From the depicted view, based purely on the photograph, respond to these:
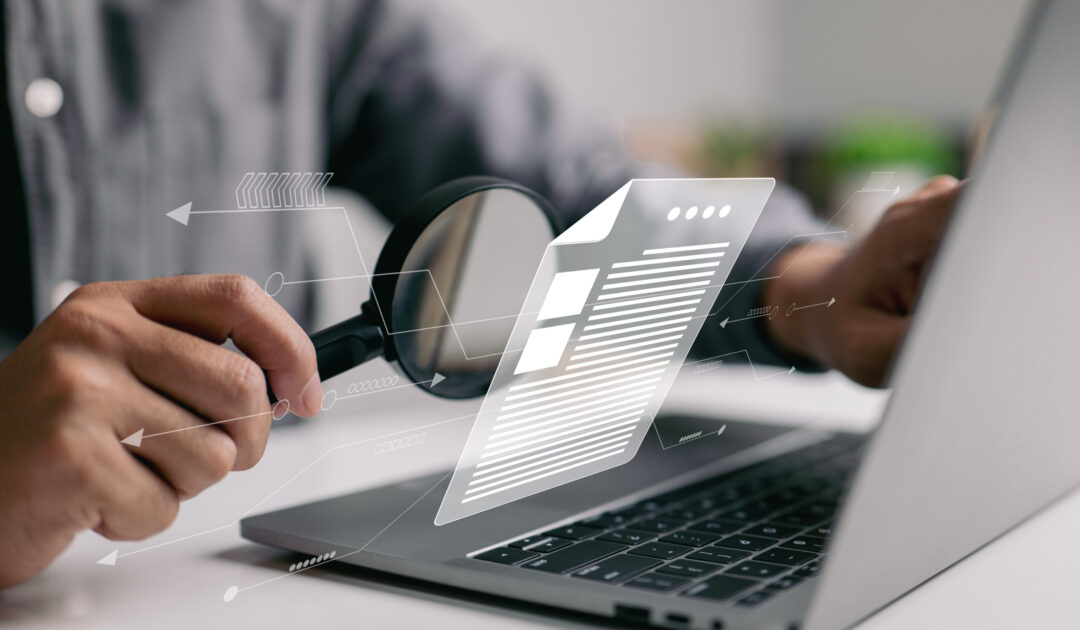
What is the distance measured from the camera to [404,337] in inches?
13.0

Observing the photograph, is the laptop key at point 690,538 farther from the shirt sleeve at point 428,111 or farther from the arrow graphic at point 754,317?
the shirt sleeve at point 428,111

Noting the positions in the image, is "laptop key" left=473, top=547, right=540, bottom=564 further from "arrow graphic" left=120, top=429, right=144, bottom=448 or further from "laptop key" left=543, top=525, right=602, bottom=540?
"arrow graphic" left=120, top=429, right=144, bottom=448

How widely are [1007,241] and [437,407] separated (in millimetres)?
213

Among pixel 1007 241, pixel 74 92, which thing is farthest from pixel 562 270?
pixel 74 92

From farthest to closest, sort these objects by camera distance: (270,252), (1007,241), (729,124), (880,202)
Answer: (729,124), (880,202), (270,252), (1007,241)

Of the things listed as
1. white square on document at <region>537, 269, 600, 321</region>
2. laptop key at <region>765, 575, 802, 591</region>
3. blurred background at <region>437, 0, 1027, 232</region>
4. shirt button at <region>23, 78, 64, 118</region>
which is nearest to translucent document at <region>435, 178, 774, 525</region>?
white square on document at <region>537, 269, 600, 321</region>

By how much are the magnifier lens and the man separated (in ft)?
0.10

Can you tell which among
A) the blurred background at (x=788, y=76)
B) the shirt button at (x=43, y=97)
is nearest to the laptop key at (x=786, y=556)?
the shirt button at (x=43, y=97)

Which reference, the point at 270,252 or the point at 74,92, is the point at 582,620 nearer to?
the point at 270,252

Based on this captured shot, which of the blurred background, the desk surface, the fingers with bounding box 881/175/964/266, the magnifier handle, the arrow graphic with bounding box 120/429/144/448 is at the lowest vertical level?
the desk surface

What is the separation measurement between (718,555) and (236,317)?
20 cm

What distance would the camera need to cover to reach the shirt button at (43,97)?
54 cm

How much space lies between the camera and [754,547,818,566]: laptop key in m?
0.32

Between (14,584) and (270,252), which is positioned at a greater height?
(270,252)
